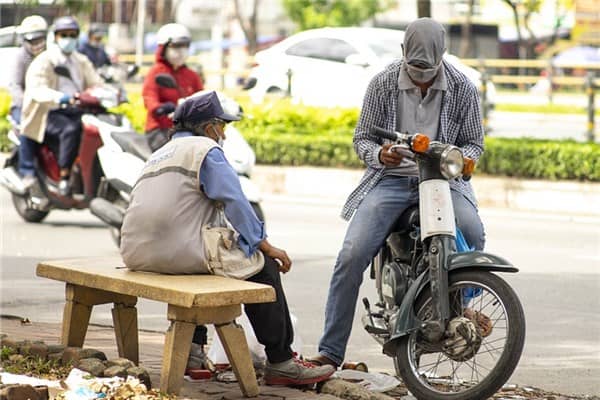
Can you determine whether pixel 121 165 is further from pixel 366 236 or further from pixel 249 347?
pixel 366 236

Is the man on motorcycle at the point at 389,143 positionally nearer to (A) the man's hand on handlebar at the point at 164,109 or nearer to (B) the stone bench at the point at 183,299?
(B) the stone bench at the point at 183,299

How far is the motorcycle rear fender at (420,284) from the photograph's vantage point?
6.08 meters

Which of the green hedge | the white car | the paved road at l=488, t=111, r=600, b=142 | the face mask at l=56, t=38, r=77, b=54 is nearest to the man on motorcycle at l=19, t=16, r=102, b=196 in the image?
the face mask at l=56, t=38, r=77, b=54

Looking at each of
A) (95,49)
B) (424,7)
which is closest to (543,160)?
(424,7)

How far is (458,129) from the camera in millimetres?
6711

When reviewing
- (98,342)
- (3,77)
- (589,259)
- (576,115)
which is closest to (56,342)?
(98,342)

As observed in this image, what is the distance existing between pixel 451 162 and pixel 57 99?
713 centimetres

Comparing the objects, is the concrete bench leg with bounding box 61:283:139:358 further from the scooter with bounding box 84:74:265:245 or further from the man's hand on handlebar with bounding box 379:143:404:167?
the scooter with bounding box 84:74:265:245

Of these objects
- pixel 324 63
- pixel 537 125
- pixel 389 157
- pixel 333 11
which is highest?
pixel 389 157

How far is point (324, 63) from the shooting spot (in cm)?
2441

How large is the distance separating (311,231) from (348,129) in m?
4.89

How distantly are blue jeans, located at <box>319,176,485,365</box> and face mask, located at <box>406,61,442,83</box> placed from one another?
0.46 metres

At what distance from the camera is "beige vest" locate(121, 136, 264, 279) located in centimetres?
621

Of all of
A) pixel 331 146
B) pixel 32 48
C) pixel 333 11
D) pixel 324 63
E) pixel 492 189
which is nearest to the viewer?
pixel 32 48
